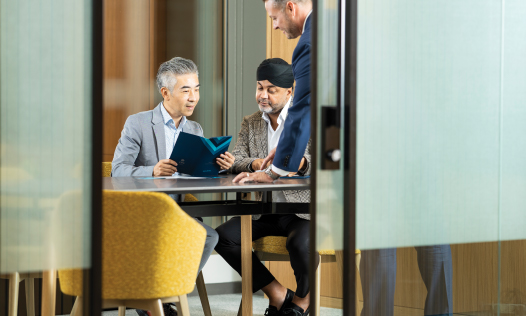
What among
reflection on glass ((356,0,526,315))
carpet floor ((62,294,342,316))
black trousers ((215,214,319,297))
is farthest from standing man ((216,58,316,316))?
reflection on glass ((356,0,526,315))

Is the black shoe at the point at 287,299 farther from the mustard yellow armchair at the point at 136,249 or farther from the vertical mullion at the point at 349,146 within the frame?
the mustard yellow armchair at the point at 136,249

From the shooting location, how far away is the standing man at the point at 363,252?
219 centimetres

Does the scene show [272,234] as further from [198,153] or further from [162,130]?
[162,130]

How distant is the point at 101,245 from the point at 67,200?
0.58 ft

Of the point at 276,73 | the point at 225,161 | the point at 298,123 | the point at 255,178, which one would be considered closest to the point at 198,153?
the point at 225,161

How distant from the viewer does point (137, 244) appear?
6.19 ft

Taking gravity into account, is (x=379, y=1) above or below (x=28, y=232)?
above

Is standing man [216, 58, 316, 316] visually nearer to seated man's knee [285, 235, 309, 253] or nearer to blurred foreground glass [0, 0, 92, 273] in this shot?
seated man's knee [285, 235, 309, 253]

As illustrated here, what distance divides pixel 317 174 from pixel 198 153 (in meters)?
0.94

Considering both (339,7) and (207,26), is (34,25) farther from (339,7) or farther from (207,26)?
(207,26)

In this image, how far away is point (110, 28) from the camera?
4031mm

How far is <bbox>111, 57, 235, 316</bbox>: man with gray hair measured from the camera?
3121 millimetres

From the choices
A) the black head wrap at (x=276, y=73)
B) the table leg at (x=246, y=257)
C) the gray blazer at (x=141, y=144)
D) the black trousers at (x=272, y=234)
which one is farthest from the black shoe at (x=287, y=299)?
the black head wrap at (x=276, y=73)

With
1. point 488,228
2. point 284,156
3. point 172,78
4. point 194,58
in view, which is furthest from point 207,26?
point 488,228
